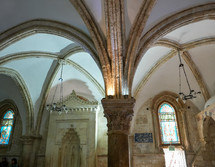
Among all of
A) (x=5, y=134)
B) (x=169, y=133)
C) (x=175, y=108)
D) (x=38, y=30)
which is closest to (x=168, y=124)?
(x=169, y=133)

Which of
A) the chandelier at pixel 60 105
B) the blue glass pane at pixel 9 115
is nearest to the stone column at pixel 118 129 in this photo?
the chandelier at pixel 60 105

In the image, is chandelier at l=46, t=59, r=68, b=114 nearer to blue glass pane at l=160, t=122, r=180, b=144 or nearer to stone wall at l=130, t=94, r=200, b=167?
stone wall at l=130, t=94, r=200, b=167

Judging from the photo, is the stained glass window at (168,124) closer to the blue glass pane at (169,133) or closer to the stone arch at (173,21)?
the blue glass pane at (169,133)

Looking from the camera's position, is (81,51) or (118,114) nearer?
(118,114)

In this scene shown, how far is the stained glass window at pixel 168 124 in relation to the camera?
409 inches

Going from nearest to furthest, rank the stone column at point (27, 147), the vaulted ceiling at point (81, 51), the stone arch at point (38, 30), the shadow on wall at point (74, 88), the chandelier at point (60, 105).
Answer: the vaulted ceiling at point (81, 51) < the stone arch at point (38, 30) < the chandelier at point (60, 105) < the stone column at point (27, 147) < the shadow on wall at point (74, 88)

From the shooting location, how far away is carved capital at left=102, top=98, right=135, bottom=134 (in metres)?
5.43

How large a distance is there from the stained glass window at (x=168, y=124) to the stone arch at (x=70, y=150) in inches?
179

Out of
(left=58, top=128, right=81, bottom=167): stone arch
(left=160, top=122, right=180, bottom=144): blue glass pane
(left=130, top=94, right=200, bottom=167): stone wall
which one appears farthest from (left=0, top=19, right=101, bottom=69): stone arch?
(left=160, top=122, right=180, bottom=144): blue glass pane

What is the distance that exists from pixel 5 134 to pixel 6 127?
1.46 feet

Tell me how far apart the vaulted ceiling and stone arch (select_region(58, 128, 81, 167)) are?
2.06 meters

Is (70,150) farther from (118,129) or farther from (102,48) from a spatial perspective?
(102,48)

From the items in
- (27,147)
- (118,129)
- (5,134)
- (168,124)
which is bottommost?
(27,147)

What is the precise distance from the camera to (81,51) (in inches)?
350
